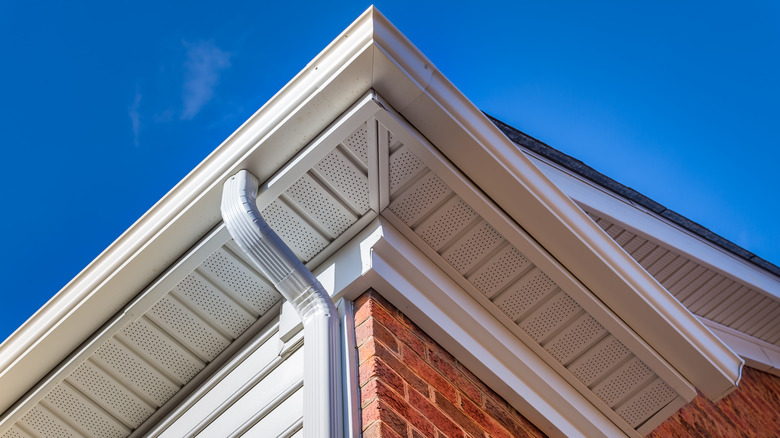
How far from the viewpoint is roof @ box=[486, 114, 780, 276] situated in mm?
5719

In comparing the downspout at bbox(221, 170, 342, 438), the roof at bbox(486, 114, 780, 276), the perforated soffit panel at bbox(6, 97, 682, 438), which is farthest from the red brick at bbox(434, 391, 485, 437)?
the roof at bbox(486, 114, 780, 276)

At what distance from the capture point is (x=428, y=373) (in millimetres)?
2924

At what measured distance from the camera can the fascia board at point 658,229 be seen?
19.1 ft

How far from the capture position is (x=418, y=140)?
2.94 m

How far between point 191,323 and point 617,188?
3.74m

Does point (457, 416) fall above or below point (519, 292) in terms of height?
below

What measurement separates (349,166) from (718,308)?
203 inches

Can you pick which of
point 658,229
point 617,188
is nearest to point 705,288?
point 658,229

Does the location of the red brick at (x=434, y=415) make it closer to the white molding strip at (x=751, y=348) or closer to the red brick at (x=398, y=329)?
the red brick at (x=398, y=329)

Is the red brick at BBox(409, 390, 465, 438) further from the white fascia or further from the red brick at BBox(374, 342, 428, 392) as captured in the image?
the white fascia

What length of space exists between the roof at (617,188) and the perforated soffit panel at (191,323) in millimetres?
2643

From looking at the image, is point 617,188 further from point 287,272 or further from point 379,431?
point 379,431

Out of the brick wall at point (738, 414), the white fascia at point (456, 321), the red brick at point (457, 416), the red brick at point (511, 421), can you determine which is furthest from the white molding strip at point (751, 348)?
the red brick at point (457, 416)

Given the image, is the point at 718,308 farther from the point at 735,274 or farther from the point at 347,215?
the point at 347,215
